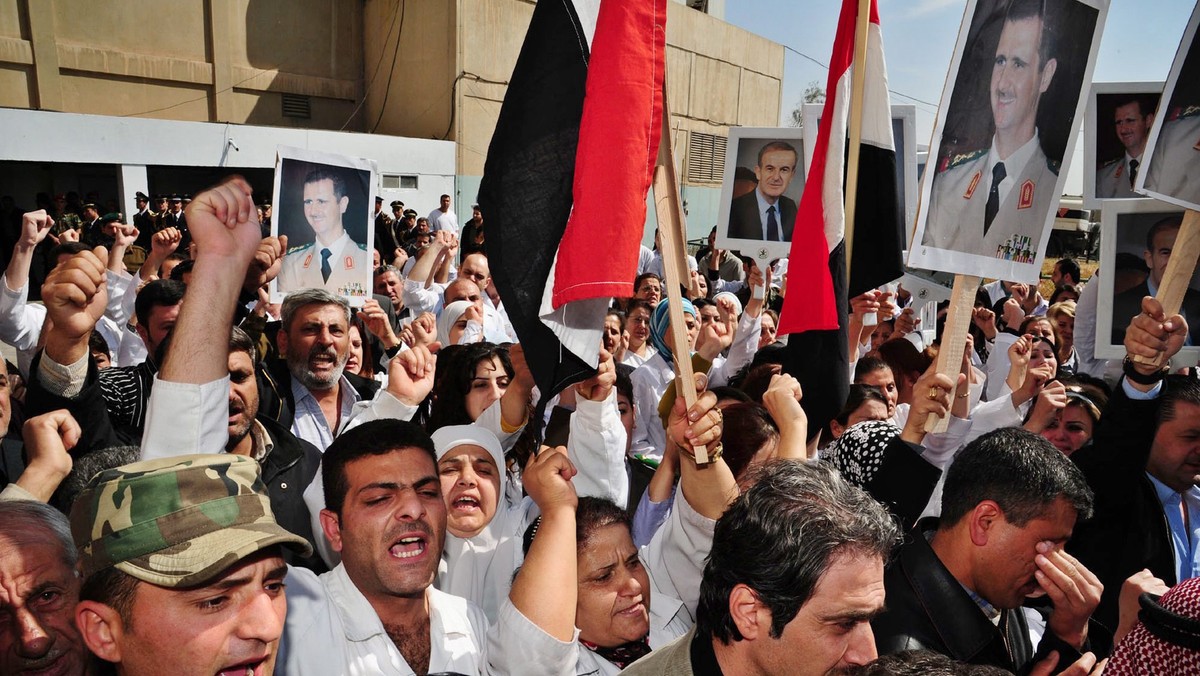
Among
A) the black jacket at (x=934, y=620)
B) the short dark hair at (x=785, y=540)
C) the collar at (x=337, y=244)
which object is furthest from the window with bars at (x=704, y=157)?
the short dark hair at (x=785, y=540)

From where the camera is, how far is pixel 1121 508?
10.1 ft

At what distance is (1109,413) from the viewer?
3.06 metres

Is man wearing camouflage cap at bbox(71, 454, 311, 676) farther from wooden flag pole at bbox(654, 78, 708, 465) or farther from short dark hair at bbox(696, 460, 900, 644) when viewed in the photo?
wooden flag pole at bbox(654, 78, 708, 465)

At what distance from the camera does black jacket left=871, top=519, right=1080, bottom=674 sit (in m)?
2.15

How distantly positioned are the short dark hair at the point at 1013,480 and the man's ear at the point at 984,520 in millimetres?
14

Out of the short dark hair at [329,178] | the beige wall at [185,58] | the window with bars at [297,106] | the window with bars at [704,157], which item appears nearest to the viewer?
the short dark hair at [329,178]

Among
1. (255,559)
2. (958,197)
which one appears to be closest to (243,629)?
(255,559)

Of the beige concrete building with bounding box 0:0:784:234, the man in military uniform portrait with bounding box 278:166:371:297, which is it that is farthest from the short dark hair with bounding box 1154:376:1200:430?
the beige concrete building with bounding box 0:0:784:234

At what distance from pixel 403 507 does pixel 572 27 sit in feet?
4.80

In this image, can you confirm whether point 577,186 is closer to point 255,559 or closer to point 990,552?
point 255,559

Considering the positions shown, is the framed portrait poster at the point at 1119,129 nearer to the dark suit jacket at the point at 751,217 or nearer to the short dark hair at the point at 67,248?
the dark suit jacket at the point at 751,217

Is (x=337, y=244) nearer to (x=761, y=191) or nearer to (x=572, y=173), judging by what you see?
(x=572, y=173)

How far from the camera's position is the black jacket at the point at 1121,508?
3002mm

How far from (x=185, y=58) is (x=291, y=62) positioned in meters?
2.44
